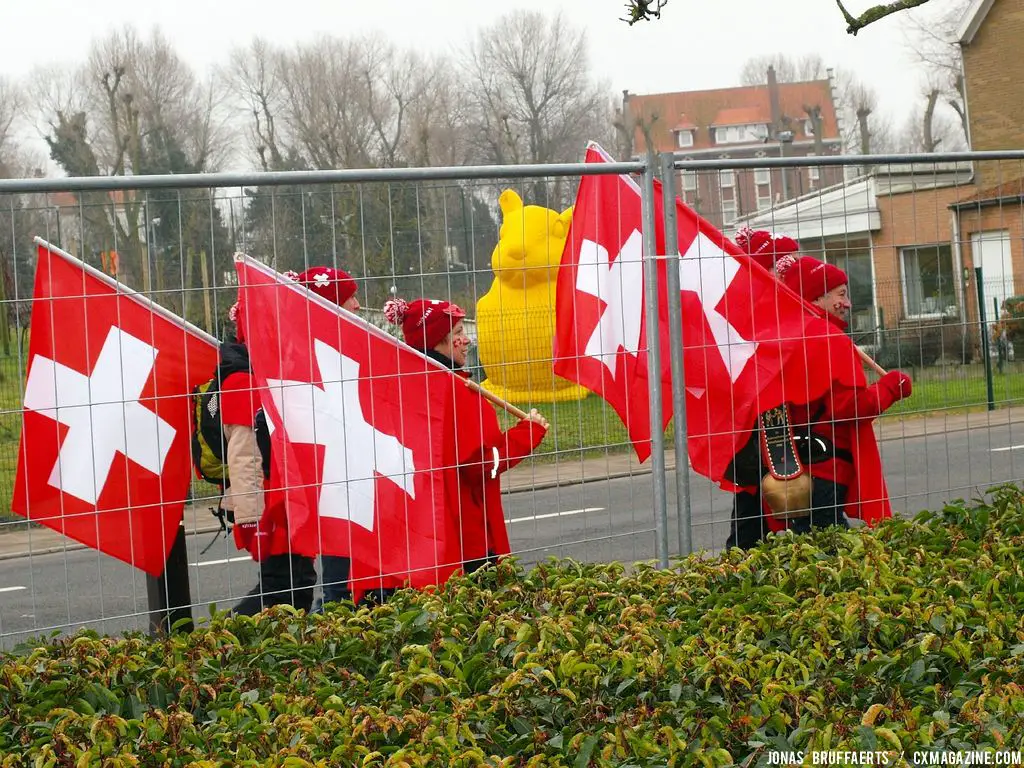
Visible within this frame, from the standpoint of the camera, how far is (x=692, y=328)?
5344 mm

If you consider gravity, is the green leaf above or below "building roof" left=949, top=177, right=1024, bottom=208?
below

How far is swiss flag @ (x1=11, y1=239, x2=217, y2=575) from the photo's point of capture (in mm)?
4406

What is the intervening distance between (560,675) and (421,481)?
1649mm

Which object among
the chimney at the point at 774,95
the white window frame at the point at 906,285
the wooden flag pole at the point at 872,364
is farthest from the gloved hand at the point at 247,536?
the chimney at the point at 774,95

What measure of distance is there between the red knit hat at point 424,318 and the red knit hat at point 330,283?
14 cm

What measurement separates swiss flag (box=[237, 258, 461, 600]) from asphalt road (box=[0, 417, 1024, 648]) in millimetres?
386

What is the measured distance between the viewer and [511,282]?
200 inches

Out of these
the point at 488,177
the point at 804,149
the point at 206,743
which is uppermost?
the point at 804,149

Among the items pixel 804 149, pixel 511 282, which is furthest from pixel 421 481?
pixel 804 149

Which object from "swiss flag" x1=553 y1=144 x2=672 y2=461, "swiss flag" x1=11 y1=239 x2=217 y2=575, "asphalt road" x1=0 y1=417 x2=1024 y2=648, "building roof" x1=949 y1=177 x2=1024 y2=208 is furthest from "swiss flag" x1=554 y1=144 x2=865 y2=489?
"swiss flag" x1=11 y1=239 x2=217 y2=575

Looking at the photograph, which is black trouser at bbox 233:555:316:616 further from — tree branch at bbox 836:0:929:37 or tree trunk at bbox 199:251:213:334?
tree branch at bbox 836:0:929:37

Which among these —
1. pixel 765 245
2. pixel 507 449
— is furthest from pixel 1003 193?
pixel 507 449

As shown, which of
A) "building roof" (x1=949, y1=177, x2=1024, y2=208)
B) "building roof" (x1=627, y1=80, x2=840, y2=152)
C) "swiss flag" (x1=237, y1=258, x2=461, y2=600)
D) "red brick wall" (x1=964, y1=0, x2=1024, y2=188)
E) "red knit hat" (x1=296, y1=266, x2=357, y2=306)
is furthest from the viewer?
"building roof" (x1=627, y1=80, x2=840, y2=152)

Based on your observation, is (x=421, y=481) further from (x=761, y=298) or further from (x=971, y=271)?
(x=971, y=271)
